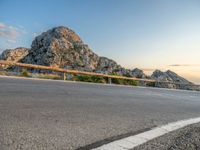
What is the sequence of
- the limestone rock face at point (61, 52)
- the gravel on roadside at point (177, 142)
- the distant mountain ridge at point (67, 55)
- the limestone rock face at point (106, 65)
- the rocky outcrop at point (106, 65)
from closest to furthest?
the gravel on roadside at point (177, 142)
the rocky outcrop at point (106, 65)
the distant mountain ridge at point (67, 55)
the limestone rock face at point (106, 65)
the limestone rock face at point (61, 52)

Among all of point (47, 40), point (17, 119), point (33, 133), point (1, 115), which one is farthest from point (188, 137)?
point (47, 40)

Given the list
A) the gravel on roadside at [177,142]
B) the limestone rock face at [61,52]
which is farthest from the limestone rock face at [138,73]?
the gravel on roadside at [177,142]

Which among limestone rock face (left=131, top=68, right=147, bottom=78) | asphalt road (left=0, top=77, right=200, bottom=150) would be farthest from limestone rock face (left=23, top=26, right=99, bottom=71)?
asphalt road (left=0, top=77, right=200, bottom=150)

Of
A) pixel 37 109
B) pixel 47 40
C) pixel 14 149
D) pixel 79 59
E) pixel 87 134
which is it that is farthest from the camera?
pixel 47 40

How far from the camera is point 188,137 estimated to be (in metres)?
5.23

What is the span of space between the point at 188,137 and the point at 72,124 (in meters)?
1.99

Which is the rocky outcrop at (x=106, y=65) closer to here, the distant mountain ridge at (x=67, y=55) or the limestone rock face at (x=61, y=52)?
the distant mountain ridge at (x=67, y=55)

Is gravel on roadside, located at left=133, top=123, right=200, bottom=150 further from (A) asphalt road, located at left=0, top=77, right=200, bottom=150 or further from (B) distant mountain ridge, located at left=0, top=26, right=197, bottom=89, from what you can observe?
(B) distant mountain ridge, located at left=0, top=26, right=197, bottom=89

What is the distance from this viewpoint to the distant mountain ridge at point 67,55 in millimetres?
59781

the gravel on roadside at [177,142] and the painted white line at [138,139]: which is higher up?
the painted white line at [138,139]

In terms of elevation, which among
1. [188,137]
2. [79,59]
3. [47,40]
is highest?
Result: [47,40]

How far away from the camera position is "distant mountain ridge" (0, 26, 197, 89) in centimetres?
5978

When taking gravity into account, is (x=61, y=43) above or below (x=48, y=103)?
above

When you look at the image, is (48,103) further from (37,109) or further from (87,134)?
(87,134)
